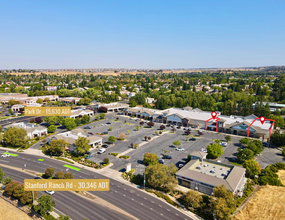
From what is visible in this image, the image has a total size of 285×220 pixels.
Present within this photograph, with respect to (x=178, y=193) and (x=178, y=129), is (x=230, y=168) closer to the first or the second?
(x=178, y=193)

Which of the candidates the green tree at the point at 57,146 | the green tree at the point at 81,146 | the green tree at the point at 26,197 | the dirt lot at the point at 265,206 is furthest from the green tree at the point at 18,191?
the dirt lot at the point at 265,206

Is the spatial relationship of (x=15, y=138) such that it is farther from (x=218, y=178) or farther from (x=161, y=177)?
(x=218, y=178)

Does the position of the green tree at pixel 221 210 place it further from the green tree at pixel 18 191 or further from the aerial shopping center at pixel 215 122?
the aerial shopping center at pixel 215 122

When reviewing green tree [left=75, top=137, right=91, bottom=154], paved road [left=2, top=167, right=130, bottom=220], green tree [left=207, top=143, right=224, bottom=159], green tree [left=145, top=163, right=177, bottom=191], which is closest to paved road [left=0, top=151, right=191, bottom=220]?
paved road [left=2, top=167, right=130, bottom=220]

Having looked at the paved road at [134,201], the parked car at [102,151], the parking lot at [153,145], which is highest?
the parked car at [102,151]

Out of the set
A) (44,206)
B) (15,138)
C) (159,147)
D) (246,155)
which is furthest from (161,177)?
(15,138)

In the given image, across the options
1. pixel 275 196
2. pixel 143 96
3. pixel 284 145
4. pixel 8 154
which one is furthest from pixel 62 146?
pixel 143 96
